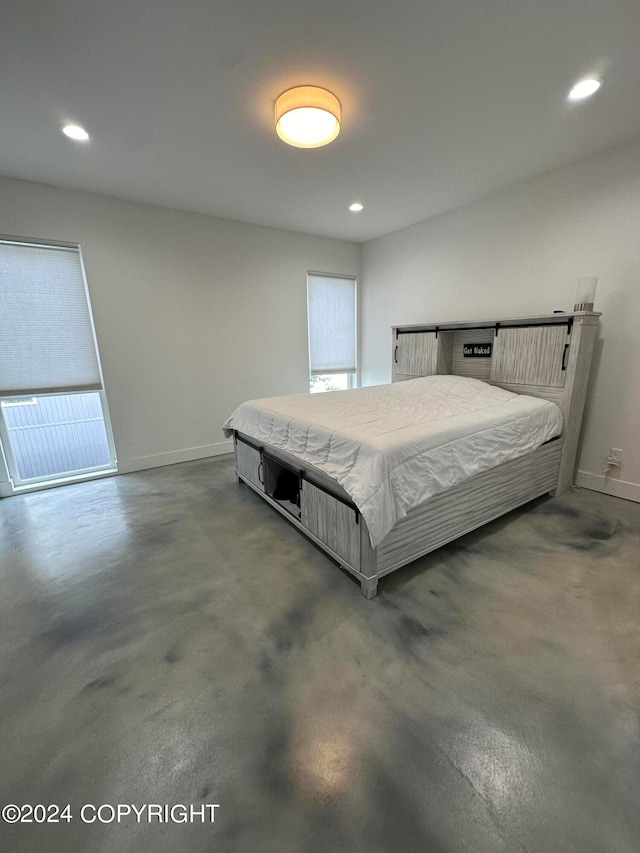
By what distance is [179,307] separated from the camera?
3756 millimetres

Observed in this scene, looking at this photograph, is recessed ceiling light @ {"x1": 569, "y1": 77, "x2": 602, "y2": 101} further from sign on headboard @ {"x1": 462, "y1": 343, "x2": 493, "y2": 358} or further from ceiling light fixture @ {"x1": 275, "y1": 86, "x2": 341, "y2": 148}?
sign on headboard @ {"x1": 462, "y1": 343, "x2": 493, "y2": 358}

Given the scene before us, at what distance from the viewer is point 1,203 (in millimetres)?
2844

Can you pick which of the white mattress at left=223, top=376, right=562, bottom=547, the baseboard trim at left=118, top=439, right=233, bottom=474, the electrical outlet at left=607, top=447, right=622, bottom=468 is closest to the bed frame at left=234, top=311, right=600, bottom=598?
the white mattress at left=223, top=376, right=562, bottom=547

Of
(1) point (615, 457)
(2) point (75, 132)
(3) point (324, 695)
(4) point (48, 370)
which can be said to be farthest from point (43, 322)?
(1) point (615, 457)

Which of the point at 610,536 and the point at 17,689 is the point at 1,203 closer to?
the point at 17,689

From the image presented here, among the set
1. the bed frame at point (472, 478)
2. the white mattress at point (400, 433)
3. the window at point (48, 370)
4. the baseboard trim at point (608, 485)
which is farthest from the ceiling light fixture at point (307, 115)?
the baseboard trim at point (608, 485)

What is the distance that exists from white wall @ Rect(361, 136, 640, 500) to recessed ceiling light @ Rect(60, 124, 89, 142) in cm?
332

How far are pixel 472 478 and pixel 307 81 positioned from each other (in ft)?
8.06

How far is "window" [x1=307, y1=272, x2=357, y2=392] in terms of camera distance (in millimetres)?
4738

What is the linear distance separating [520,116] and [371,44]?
118 centimetres

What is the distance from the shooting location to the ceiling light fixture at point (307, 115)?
1.86 meters

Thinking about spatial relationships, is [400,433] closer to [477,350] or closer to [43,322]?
[477,350]

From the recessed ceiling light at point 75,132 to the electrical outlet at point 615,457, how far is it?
4.55 m

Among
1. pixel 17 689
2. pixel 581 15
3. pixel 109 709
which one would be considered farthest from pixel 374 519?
pixel 581 15
